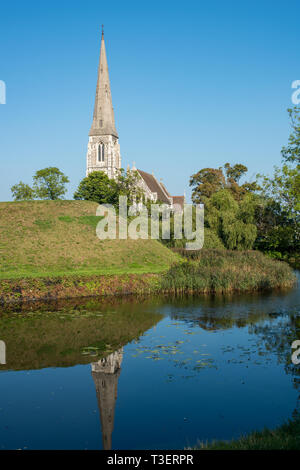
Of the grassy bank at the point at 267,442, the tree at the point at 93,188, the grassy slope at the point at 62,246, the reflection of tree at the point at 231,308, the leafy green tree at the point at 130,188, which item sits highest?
the tree at the point at 93,188

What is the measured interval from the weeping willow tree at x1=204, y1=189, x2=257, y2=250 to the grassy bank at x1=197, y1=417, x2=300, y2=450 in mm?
34187

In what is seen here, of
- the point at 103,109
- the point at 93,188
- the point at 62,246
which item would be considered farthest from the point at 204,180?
the point at 62,246

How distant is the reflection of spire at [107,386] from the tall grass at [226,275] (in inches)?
540

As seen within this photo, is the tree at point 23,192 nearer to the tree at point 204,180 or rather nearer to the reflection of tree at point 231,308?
the tree at point 204,180

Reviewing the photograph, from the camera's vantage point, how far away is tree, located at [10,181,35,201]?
82688 mm

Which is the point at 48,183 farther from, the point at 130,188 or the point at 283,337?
the point at 283,337

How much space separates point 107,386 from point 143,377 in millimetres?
1129

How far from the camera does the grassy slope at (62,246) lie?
30.4m

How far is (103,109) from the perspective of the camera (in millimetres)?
99250

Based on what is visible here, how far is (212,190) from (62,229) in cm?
4629

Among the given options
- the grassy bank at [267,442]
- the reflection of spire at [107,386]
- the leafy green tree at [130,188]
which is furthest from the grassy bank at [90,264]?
the grassy bank at [267,442]

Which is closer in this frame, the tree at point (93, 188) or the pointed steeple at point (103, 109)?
the tree at point (93, 188)

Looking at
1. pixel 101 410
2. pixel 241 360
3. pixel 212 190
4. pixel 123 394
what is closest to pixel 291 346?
pixel 241 360
